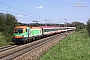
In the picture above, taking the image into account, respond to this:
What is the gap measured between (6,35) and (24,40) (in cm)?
1060

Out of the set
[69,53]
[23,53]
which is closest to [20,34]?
[23,53]

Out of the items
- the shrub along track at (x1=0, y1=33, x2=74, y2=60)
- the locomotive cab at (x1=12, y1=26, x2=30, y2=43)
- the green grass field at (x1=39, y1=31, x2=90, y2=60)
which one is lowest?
the shrub along track at (x1=0, y1=33, x2=74, y2=60)

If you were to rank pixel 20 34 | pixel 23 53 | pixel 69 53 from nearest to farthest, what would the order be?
pixel 69 53 → pixel 23 53 → pixel 20 34

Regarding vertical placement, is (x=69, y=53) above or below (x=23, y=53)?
above

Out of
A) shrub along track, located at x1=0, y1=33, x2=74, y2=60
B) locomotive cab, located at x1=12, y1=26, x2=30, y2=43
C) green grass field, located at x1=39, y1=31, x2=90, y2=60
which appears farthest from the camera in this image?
locomotive cab, located at x1=12, y1=26, x2=30, y2=43

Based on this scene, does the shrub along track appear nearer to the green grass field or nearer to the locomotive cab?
the green grass field

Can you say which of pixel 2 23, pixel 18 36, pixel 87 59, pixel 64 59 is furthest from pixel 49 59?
pixel 2 23

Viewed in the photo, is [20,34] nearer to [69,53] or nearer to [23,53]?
[23,53]

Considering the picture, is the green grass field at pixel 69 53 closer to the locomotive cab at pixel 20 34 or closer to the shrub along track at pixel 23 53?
the shrub along track at pixel 23 53

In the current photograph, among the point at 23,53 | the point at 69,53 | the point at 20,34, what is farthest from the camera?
the point at 20,34

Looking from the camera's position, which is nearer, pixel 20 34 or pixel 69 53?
pixel 69 53

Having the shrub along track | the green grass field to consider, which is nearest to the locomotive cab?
the shrub along track

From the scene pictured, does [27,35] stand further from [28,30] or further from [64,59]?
[64,59]

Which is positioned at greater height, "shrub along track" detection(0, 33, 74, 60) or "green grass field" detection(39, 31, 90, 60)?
"green grass field" detection(39, 31, 90, 60)
